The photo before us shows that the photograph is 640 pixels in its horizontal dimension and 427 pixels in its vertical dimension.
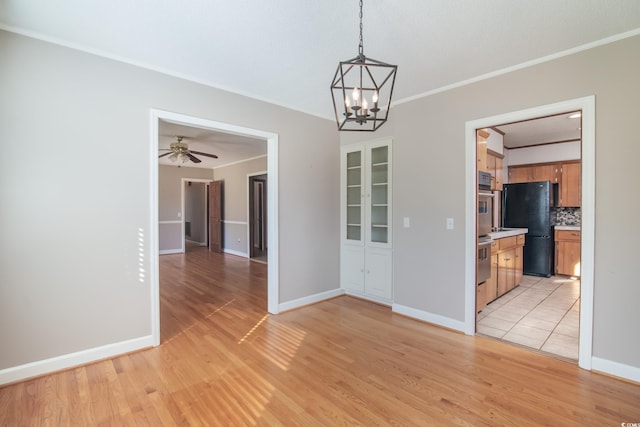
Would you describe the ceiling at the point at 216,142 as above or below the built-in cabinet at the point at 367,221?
above

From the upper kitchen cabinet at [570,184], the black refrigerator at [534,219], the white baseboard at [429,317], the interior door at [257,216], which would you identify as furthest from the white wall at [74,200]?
the upper kitchen cabinet at [570,184]

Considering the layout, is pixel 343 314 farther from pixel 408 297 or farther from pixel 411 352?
pixel 411 352

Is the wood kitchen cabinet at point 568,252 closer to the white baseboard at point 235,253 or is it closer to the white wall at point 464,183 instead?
the white wall at point 464,183

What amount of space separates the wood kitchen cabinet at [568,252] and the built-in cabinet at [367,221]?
389 cm

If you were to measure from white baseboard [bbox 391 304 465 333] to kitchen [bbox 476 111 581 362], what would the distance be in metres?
0.24

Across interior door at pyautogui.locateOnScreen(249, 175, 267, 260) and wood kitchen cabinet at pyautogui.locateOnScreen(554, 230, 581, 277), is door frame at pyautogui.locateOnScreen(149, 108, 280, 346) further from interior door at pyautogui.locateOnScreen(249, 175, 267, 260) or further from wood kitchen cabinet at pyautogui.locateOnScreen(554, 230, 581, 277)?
wood kitchen cabinet at pyautogui.locateOnScreen(554, 230, 581, 277)

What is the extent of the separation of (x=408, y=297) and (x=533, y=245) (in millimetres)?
3545

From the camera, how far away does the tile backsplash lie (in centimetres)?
588

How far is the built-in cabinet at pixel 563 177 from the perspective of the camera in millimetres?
5605

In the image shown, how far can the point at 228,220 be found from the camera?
8398 mm

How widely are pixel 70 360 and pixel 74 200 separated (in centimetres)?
130

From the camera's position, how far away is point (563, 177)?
5.71 metres

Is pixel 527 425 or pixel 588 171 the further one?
pixel 588 171

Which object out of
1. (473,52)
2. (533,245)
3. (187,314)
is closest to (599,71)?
(473,52)
